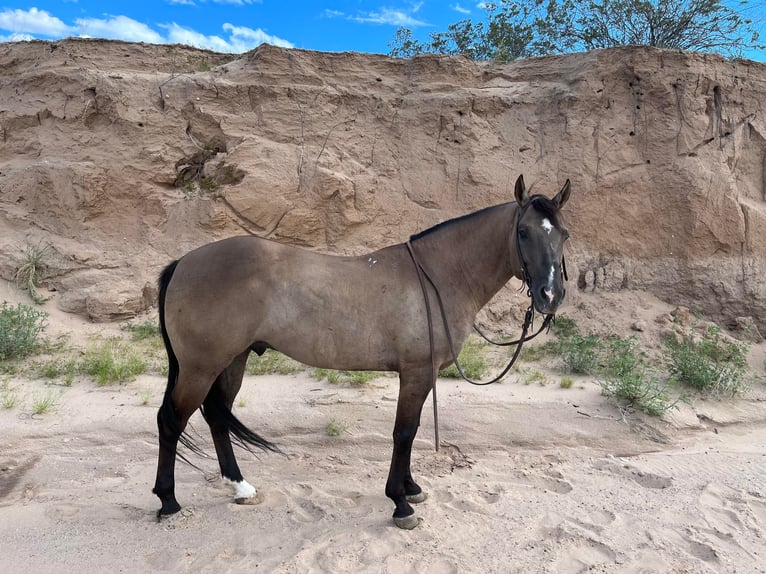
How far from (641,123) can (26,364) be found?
8.69 m

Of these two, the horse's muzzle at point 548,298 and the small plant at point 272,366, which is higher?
the horse's muzzle at point 548,298

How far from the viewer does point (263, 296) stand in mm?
2928

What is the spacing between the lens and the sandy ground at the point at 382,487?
264 centimetres

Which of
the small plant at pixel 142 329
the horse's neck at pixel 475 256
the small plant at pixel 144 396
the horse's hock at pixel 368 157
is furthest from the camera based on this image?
the horse's hock at pixel 368 157

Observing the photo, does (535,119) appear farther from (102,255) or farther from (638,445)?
(102,255)

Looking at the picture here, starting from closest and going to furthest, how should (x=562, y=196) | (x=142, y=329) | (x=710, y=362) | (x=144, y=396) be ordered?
(x=562, y=196) < (x=144, y=396) < (x=710, y=362) < (x=142, y=329)

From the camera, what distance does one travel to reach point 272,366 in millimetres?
5332

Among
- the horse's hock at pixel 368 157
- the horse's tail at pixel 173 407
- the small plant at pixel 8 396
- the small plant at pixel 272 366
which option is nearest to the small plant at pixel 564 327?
→ the horse's hock at pixel 368 157

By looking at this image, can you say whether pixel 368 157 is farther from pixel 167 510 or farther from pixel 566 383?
pixel 167 510

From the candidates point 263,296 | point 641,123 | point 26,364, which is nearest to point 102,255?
point 26,364

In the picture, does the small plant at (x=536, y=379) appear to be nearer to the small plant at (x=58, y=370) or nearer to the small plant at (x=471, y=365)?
the small plant at (x=471, y=365)

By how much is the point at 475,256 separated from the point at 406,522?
1.65 metres

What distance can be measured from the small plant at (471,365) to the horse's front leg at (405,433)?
6.38 ft

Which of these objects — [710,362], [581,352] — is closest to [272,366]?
[581,352]
